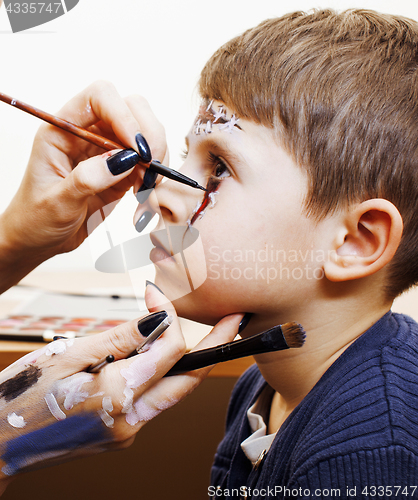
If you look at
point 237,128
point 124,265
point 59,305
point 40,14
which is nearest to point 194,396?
point 59,305

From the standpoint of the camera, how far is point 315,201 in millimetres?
582

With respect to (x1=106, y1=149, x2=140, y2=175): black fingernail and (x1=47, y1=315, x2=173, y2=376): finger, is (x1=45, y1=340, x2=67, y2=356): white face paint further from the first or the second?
(x1=106, y1=149, x2=140, y2=175): black fingernail

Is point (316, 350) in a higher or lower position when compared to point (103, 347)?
lower

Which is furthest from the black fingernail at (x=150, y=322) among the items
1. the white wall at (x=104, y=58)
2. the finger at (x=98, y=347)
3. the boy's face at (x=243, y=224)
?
the white wall at (x=104, y=58)

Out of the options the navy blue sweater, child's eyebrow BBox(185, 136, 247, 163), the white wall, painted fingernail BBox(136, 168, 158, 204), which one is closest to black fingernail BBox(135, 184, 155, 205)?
painted fingernail BBox(136, 168, 158, 204)

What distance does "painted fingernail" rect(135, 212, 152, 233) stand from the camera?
23.0 inches

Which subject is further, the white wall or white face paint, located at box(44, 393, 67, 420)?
the white wall

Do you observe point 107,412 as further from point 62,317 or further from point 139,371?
point 62,317

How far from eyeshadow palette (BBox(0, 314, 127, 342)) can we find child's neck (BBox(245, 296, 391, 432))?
0.30 m

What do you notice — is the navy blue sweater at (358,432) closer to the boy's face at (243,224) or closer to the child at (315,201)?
the child at (315,201)

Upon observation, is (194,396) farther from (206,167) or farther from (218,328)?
(206,167)

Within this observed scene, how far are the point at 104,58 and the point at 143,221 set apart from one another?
0.47 metres

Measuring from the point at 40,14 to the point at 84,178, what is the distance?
0.48m

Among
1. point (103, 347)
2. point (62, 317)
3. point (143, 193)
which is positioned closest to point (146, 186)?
point (143, 193)
